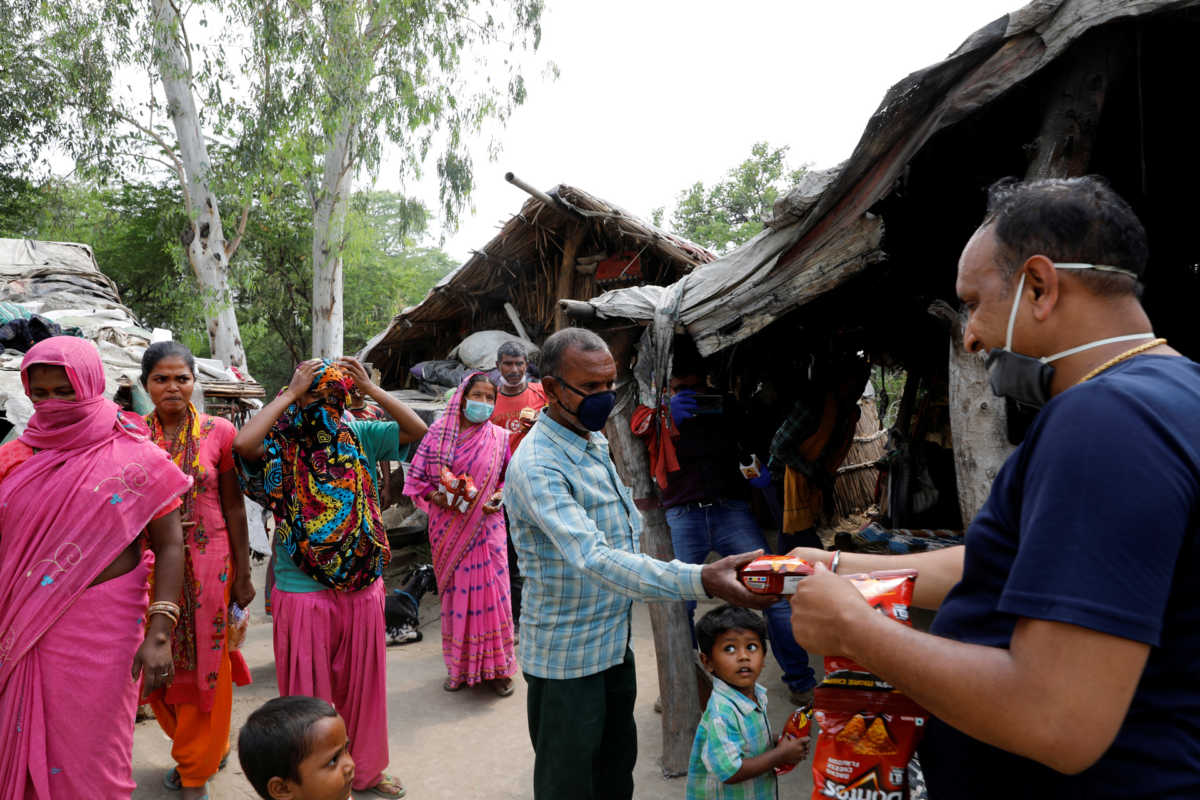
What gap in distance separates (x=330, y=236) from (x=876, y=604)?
14.6 metres

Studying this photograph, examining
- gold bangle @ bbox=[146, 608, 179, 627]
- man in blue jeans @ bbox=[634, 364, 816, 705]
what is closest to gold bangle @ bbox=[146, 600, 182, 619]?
gold bangle @ bbox=[146, 608, 179, 627]

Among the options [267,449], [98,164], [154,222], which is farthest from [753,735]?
→ [154,222]

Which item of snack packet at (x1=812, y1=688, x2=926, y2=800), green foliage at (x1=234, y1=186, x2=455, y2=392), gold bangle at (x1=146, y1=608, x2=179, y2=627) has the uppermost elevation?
green foliage at (x1=234, y1=186, x2=455, y2=392)

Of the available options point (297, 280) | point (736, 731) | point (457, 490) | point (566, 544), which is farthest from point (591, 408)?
point (297, 280)

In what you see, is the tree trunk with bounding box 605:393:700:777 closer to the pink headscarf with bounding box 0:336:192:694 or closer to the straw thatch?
the pink headscarf with bounding box 0:336:192:694

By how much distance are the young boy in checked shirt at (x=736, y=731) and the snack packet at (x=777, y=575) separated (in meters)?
0.93

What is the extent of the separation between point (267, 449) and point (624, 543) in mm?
1763

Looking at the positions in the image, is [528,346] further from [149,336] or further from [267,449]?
[267,449]

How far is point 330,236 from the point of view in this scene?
14320 mm

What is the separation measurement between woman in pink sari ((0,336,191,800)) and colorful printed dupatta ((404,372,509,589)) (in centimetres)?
245

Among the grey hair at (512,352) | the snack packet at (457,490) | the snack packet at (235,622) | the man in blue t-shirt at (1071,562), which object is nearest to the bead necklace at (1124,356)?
the man in blue t-shirt at (1071,562)

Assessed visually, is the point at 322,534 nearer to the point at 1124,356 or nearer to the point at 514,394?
the point at 1124,356

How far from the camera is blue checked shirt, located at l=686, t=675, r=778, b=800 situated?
245 centimetres

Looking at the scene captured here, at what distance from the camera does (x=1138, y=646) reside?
0.89 meters
